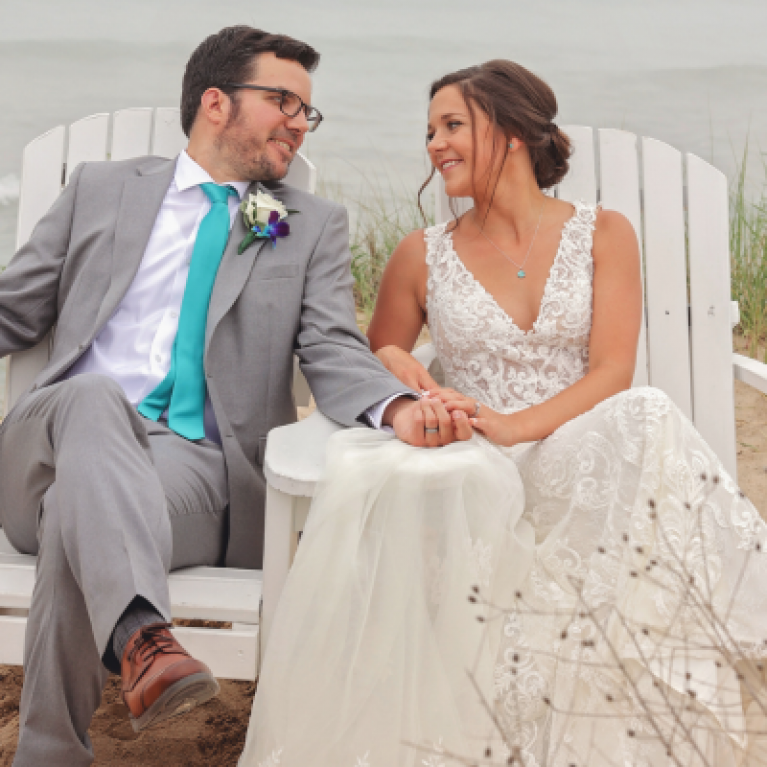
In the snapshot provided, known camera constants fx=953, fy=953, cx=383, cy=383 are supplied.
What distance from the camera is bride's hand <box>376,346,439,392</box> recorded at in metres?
2.40

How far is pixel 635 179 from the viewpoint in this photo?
9.54ft

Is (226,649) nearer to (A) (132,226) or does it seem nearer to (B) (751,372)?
(A) (132,226)

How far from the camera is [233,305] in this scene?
238 cm

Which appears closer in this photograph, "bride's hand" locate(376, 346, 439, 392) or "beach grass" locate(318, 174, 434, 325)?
"bride's hand" locate(376, 346, 439, 392)

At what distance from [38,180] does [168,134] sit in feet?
1.31

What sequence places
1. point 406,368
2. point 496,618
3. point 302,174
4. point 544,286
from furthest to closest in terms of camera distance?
point 302,174, point 544,286, point 406,368, point 496,618

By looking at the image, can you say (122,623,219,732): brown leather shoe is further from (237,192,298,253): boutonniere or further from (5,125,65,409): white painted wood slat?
(5,125,65,409): white painted wood slat

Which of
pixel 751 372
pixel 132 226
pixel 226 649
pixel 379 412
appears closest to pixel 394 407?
pixel 379 412

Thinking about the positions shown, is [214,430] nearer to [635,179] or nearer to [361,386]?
[361,386]

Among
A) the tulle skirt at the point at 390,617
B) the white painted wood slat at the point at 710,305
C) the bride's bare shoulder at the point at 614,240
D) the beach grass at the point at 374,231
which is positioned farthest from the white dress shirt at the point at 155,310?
the beach grass at the point at 374,231

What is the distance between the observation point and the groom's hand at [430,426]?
195cm

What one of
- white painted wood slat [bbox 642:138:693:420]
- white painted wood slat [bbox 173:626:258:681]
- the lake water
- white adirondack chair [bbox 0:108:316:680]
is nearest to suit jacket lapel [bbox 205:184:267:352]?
white adirondack chair [bbox 0:108:316:680]

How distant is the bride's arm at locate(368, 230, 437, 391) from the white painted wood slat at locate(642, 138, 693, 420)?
2.35 ft

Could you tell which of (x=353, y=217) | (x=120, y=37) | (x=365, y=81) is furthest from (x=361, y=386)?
(x=120, y=37)
